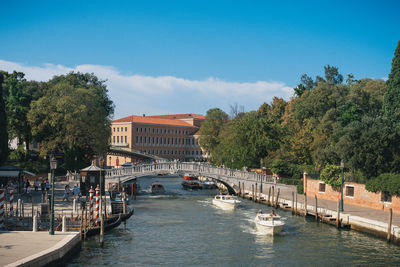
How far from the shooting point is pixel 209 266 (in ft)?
55.5

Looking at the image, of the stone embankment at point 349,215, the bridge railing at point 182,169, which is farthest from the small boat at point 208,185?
the stone embankment at point 349,215

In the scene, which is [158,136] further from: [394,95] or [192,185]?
[394,95]

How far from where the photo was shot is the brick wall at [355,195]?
2509 cm

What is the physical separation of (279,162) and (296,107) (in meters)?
12.1

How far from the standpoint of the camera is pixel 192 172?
37312 millimetres

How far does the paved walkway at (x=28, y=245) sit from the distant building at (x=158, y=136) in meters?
63.4

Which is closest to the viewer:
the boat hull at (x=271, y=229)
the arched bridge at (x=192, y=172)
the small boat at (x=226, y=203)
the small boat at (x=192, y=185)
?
the boat hull at (x=271, y=229)

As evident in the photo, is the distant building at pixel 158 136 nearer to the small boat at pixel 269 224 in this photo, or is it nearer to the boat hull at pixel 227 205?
the boat hull at pixel 227 205

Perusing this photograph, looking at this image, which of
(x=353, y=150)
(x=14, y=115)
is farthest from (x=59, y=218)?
(x=14, y=115)

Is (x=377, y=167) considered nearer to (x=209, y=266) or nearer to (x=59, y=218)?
(x=209, y=266)

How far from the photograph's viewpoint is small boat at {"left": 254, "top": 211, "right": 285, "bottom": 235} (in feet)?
72.3

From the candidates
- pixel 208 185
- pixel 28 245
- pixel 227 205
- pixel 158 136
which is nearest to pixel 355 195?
pixel 227 205

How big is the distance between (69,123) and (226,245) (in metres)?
26.9

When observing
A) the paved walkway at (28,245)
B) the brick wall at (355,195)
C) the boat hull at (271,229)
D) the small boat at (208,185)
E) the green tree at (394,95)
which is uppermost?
the green tree at (394,95)
